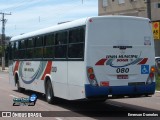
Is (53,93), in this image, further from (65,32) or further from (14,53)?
(14,53)

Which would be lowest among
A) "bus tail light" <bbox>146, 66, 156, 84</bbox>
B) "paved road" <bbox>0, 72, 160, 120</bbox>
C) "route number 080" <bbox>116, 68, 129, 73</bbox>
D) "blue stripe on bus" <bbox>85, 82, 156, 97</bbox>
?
"paved road" <bbox>0, 72, 160, 120</bbox>

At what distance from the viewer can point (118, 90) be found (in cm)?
1266

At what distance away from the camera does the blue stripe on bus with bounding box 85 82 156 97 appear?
12.3 metres

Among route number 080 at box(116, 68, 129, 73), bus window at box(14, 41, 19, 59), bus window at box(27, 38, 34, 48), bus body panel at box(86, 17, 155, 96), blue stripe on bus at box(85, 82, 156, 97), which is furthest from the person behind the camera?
bus window at box(14, 41, 19, 59)

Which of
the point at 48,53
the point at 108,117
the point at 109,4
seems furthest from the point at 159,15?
the point at 108,117

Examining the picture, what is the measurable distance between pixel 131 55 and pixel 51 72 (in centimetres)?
384

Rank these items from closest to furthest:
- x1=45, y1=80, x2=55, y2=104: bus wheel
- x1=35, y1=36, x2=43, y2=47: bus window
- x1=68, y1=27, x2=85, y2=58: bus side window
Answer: x1=68, y1=27, x2=85, y2=58: bus side window < x1=45, y1=80, x2=55, y2=104: bus wheel < x1=35, y1=36, x2=43, y2=47: bus window

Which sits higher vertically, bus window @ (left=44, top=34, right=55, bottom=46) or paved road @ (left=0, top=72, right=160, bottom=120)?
bus window @ (left=44, top=34, right=55, bottom=46)

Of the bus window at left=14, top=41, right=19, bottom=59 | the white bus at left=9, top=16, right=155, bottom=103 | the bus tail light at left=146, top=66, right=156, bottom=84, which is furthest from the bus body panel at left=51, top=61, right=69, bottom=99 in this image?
the bus window at left=14, top=41, right=19, bottom=59

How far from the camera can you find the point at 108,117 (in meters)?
12.4

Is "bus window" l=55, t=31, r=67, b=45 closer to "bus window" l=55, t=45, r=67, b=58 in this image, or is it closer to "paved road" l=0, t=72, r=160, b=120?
"bus window" l=55, t=45, r=67, b=58

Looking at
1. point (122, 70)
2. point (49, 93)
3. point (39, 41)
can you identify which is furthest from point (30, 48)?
point (122, 70)

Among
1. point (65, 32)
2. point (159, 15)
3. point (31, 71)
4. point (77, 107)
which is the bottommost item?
point (77, 107)

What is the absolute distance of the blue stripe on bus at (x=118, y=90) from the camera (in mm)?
12312
